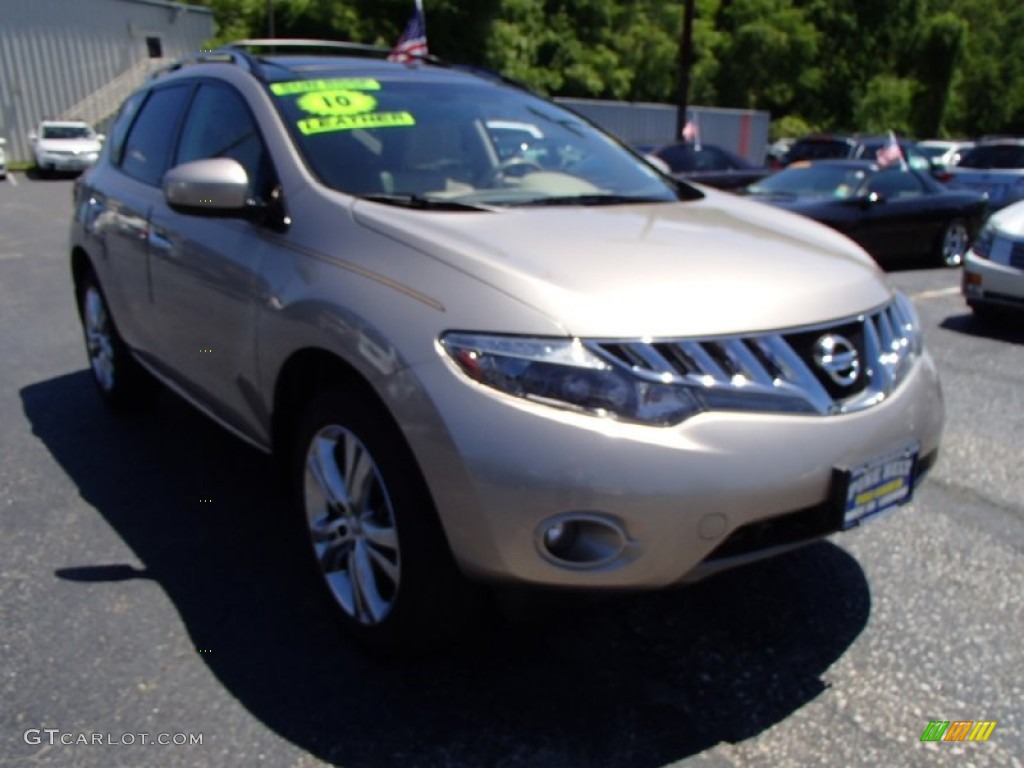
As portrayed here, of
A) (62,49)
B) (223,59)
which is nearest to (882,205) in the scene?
(223,59)

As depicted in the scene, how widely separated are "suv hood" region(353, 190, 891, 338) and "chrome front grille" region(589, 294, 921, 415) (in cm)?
3

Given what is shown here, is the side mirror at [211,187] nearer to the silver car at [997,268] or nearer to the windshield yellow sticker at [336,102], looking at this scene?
the windshield yellow sticker at [336,102]

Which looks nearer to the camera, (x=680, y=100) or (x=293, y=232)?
(x=293, y=232)

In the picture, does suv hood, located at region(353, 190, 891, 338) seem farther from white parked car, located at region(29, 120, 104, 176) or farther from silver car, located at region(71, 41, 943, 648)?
white parked car, located at region(29, 120, 104, 176)

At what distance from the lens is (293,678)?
106 inches

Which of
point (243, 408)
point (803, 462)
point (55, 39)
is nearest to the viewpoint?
point (803, 462)

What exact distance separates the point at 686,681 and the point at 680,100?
23278mm

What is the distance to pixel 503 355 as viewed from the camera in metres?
2.28

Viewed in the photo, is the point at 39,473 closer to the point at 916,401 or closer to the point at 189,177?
the point at 189,177

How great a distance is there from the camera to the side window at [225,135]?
324 centimetres

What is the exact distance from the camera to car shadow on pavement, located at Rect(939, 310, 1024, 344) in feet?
23.4

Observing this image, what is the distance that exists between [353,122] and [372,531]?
1.46 meters

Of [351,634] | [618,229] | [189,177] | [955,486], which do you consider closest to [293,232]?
[189,177]

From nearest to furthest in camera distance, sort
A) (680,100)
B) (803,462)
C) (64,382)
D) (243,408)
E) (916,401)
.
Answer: (803,462) < (916,401) < (243,408) < (64,382) < (680,100)
